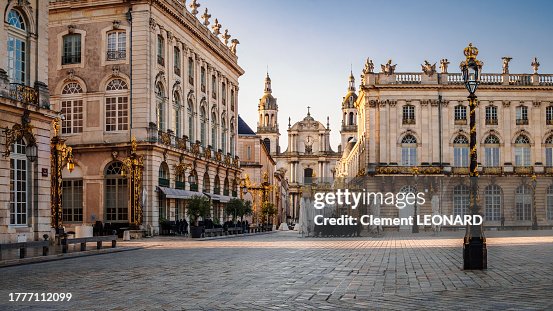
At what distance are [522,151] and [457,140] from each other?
658 cm

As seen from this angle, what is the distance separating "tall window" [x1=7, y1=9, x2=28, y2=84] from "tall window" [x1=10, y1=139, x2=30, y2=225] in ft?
8.12

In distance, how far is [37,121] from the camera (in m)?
28.4

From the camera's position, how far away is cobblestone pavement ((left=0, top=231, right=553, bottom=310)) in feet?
38.9

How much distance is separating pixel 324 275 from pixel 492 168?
59419 millimetres

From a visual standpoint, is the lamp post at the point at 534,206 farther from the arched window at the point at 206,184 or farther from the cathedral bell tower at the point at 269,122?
the cathedral bell tower at the point at 269,122

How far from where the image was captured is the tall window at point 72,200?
46.1 meters

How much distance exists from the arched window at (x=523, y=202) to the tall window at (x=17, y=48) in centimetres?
5629

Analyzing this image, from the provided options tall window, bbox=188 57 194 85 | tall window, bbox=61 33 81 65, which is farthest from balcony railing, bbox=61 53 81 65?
tall window, bbox=188 57 194 85

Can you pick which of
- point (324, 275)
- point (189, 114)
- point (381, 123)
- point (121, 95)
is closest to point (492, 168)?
point (381, 123)

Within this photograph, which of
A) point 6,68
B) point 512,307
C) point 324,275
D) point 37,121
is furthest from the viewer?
point 37,121

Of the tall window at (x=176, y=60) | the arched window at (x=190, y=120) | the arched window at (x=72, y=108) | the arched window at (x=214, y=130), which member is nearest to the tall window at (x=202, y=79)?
the arched window at (x=190, y=120)

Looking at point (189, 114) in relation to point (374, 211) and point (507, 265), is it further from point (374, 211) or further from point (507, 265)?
point (507, 265)

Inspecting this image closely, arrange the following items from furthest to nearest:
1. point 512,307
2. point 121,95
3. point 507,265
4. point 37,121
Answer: point 121,95
point 37,121
point 507,265
point 512,307

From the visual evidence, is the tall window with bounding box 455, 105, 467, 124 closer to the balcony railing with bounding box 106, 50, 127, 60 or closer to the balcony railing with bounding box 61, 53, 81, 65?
the balcony railing with bounding box 106, 50, 127, 60
